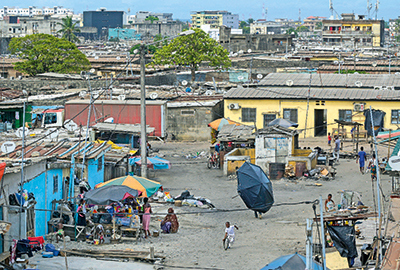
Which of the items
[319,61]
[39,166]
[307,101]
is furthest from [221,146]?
[319,61]

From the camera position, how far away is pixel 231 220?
22.1 m

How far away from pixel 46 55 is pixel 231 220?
42.1 metres

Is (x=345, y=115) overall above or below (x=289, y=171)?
above

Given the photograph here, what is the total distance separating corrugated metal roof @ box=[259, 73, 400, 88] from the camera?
4291 cm

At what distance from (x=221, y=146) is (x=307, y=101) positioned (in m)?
9.05

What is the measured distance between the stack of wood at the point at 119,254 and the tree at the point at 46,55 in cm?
4375

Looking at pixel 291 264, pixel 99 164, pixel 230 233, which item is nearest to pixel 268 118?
pixel 99 164

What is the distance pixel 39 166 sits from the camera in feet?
64.1

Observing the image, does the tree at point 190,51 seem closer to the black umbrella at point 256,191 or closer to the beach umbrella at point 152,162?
the beach umbrella at point 152,162

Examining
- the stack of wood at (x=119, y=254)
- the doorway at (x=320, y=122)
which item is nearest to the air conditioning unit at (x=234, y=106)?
the doorway at (x=320, y=122)

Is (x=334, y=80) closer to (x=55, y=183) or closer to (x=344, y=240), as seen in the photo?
(x=55, y=183)

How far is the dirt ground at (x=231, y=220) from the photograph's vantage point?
59.0 ft

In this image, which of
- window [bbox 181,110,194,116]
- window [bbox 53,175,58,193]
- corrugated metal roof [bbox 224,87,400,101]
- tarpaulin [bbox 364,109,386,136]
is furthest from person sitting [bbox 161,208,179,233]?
window [bbox 181,110,194,116]

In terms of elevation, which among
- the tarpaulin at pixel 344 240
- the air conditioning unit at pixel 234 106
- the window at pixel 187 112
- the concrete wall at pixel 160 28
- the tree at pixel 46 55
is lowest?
the tarpaulin at pixel 344 240
